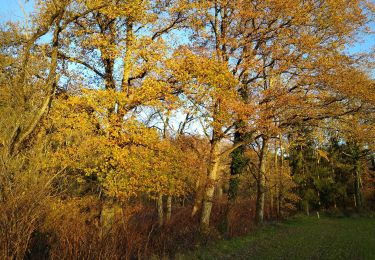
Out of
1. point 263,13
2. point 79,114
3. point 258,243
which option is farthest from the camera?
point 263,13

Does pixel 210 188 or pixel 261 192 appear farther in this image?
pixel 261 192

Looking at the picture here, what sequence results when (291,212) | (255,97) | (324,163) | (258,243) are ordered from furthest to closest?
1. (324,163)
2. (291,212)
3. (255,97)
4. (258,243)

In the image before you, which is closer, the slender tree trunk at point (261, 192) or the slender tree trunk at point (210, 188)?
the slender tree trunk at point (210, 188)

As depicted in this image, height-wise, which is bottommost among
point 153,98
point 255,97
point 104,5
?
point 153,98

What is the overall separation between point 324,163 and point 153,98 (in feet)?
116

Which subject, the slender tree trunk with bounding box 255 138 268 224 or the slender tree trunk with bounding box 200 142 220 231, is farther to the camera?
the slender tree trunk with bounding box 255 138 268 224

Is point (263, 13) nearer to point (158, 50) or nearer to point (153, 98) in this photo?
point (158, 50)

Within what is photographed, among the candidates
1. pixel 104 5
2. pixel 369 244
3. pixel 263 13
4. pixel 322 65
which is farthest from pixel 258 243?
pixel 104 5

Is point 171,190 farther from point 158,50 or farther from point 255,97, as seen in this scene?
point 255,97

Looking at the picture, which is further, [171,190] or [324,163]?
[324,163]

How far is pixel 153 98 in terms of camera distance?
1245 cm

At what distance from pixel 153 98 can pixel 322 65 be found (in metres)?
8.20

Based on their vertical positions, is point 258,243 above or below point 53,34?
below

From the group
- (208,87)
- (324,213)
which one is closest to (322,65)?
(208,87)
